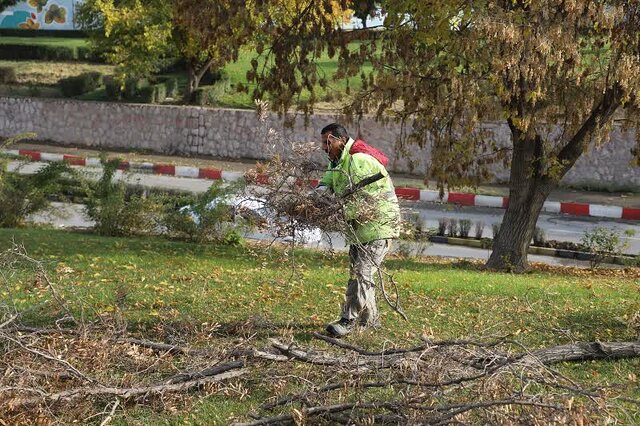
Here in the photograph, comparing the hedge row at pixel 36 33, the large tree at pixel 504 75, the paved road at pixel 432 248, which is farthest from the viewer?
the hedge row at pixel 36 33

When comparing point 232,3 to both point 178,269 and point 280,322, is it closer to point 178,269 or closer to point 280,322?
point 178,269

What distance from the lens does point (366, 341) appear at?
7449 millimetres

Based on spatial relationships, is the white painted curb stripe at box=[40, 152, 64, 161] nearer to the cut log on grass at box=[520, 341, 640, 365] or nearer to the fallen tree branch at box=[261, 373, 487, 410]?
the cut log on grass at box=[520, 341, 640, 365]

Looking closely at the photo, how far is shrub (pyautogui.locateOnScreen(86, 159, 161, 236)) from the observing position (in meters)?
14.7

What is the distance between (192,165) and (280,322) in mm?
18906

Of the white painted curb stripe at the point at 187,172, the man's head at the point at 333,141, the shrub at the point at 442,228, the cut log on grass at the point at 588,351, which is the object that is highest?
the man's head at the point at 333,141

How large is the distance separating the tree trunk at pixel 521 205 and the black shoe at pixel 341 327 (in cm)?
650

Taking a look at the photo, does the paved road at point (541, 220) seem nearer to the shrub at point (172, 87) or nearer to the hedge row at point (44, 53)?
the shrub at point (172, 87)

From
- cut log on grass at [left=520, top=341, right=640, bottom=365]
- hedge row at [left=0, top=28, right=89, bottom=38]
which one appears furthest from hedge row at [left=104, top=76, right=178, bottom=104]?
cut log on grass at [left=520, top=341, right=640, bottom=365]

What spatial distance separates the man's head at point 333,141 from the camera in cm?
739

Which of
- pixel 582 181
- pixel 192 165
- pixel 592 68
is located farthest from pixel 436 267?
pixel 192 165

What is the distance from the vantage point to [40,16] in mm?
42719

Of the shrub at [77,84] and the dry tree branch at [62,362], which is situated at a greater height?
the shrub at [77,84]

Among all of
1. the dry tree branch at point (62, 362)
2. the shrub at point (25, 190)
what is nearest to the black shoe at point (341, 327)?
the dry tree branch at point (62, 362)
